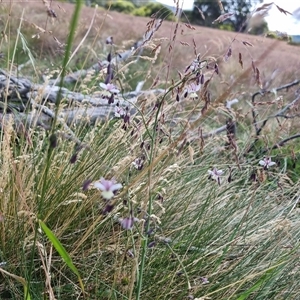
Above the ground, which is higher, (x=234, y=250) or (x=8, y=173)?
(x=8, y=173)

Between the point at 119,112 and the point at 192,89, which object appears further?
the point at 119,112

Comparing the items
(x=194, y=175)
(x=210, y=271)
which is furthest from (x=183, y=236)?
(x=194, y=175)

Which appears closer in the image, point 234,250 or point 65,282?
point 65,282

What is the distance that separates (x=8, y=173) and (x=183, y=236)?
2.04 feet

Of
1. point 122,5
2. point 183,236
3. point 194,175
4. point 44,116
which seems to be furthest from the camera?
point 122,5

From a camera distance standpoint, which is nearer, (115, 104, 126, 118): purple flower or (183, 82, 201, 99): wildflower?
(183, 82, 201, 99): wildflower

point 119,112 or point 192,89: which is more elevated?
point 192,89

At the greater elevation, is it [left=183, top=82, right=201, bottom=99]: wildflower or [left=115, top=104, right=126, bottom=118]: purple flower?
[left=183, top=82, right=201, bottom=99]: wildflower

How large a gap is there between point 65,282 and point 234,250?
1.95 ft

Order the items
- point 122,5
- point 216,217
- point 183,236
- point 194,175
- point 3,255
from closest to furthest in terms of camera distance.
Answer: point 3,255
point 183,236
point 216,217
point 194,175
point 122,5

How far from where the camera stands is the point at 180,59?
720 centimetres

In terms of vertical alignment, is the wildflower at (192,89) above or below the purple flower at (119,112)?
above

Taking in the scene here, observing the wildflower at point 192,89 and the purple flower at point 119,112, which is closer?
the wildflower at point 192,89

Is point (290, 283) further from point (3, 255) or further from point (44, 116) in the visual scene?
point (44, 116)
